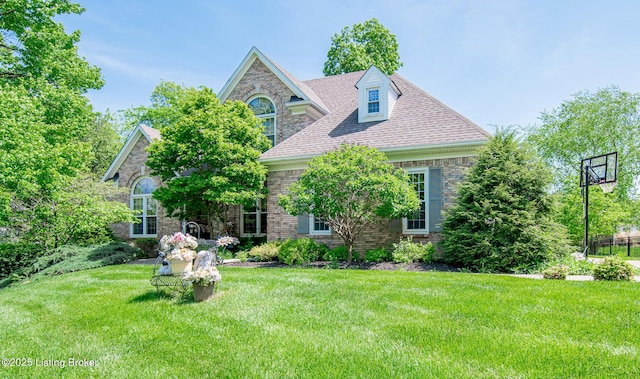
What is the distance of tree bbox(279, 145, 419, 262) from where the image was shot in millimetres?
10914

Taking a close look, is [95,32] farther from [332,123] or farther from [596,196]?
[596,196]

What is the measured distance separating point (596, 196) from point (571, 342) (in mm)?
19713

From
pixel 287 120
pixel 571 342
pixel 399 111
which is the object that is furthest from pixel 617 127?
pixel 571 342

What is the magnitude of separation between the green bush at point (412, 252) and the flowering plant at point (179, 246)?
6173 millimetres

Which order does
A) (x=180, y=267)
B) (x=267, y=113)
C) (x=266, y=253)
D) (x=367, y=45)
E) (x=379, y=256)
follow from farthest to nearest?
(x=367, y=45), (x=267, y=113), (x=266, y=253), (x=379, y=256), (x=180, y=267)

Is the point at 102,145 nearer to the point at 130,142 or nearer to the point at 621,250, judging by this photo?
the point at 130,142

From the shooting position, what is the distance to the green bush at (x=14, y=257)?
1338 centimetres

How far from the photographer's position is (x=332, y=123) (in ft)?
51.5

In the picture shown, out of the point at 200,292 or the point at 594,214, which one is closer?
the point at 200,292

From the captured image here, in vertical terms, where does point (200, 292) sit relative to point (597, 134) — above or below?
below

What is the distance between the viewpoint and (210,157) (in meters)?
14.0

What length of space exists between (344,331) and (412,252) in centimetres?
710

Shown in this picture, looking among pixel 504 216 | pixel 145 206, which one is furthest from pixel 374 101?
pixel 145 206

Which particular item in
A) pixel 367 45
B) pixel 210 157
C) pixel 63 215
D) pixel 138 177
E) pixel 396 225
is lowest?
pixel 396 225
